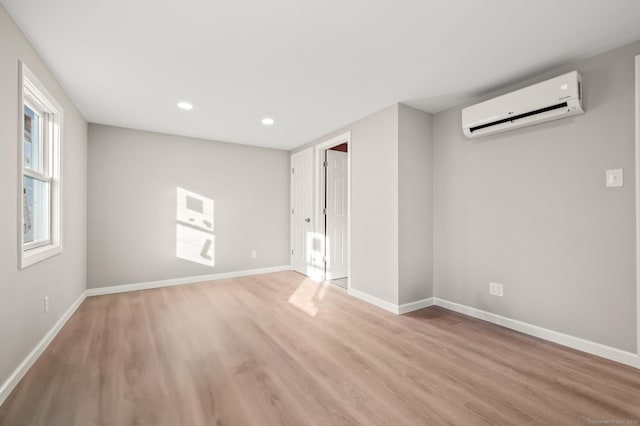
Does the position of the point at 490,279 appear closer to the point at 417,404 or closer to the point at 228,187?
the point at 417,404

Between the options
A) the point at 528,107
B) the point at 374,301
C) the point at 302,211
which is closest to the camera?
the point at 528,107

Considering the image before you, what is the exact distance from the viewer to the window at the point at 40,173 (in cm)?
228

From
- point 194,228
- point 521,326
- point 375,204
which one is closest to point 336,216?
point 375,204

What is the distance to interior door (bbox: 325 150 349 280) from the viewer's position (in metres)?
4.73

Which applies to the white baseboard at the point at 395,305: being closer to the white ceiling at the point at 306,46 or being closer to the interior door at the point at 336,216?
the interior door at the point at 336,216

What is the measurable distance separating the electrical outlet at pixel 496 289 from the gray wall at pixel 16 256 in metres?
3.88

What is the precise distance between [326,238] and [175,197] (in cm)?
247

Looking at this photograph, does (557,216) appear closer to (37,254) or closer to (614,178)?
→ (614,178)

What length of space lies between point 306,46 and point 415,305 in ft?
9.46

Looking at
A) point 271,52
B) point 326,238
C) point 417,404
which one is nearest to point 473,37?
point 271,52

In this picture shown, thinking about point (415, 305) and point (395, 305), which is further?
point (415, 305)

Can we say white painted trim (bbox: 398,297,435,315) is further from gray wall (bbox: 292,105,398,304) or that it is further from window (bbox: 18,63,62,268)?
window (bbox: 18,63,62,268)

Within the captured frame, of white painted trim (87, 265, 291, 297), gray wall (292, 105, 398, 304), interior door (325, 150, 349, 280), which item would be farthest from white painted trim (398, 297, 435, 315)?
white painted trim (87, 265, 291, 297)

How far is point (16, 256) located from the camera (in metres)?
1.92
